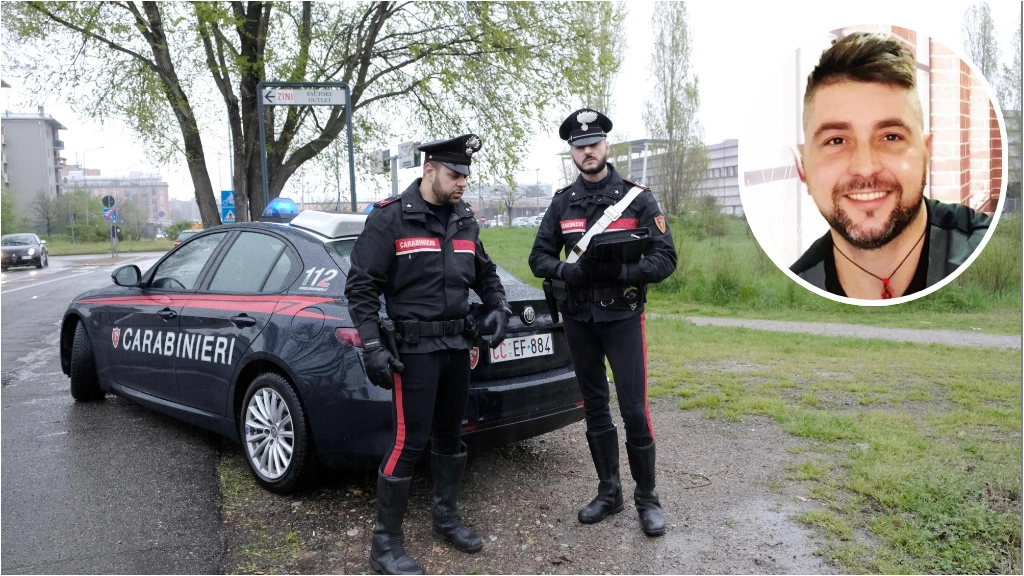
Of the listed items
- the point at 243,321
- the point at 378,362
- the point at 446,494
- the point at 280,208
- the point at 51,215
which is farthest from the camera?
the point at 51,215

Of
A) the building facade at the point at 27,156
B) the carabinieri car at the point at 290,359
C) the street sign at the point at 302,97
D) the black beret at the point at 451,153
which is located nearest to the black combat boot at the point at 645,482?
the carabinieri car at the point at 290,359

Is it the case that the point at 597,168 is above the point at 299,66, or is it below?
below

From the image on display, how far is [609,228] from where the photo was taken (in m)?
3.75

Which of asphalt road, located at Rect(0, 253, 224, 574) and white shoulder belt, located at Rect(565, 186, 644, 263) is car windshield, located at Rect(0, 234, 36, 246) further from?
white shoulder belt, located at Rect(565, 186, 644, 263)

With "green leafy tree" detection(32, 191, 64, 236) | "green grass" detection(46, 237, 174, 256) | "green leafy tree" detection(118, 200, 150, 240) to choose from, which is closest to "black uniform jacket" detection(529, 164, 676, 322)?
"green grass" detection(46, 237, 174, 256)

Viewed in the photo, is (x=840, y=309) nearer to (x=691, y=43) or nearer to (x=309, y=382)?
(x=309, y=382)

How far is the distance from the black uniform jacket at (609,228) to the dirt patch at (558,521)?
3.37 feet

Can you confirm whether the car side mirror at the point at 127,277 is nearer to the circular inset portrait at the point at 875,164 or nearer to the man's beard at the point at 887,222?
the circular inset portrait at the point at 875,164

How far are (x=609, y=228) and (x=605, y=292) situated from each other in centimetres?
31

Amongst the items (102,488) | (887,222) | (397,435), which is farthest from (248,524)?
(887,222)

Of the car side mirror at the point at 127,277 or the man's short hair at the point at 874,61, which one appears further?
the car side mirror at the point at 127,277

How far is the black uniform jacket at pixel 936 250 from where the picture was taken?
11.3ft

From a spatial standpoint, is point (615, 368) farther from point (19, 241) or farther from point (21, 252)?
point (19, 241)

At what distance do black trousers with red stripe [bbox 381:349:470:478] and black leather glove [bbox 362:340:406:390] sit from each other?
0.13m
